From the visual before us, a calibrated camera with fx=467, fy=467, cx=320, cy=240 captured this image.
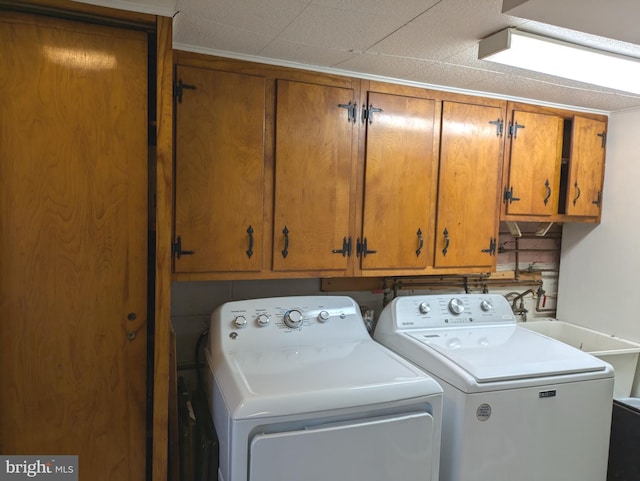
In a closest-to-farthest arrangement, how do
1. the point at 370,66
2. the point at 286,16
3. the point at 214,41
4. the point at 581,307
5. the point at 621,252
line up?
the point at 286,16 → the point at 214,41 → the point at 370,66 → the point at 621,252 → the point at 581,307

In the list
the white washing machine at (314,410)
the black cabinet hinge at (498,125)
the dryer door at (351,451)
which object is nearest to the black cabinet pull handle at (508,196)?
the black cabinet hinge at (498,125)

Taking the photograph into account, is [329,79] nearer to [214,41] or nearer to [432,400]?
[214,41]

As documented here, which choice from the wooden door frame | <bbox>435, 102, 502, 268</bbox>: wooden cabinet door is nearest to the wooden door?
the wooden door frame

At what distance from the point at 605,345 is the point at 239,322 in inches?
88.7

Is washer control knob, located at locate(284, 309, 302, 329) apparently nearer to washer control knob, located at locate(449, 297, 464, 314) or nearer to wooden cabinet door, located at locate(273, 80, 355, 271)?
wooden cabinet door, located at locate(273, 80, 355, 271)

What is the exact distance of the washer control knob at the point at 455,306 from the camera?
2.52 meters

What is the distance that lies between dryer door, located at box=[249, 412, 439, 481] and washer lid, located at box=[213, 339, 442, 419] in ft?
0.25

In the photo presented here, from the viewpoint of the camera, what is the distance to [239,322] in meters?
2.08

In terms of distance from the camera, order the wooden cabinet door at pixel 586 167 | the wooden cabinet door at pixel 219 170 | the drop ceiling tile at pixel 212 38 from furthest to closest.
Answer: the wooden cabinet door at pixel 586 167, the wooden cabinet door at pixel 219 170, the drop ceiling tile at pixel 212 38

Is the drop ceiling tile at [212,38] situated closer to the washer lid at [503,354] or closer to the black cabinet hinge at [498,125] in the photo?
the black cabinet hinge at [498,125]

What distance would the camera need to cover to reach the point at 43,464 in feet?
5.43

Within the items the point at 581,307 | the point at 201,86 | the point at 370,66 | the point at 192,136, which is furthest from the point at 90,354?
the point at 581,307

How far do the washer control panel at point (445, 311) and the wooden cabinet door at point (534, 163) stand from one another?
0.55 m

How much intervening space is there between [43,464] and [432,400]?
1429 millimetres
